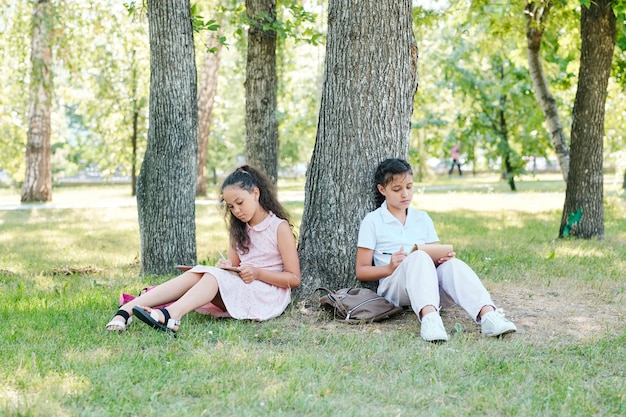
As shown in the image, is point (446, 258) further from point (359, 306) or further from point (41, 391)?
point (41, 391)

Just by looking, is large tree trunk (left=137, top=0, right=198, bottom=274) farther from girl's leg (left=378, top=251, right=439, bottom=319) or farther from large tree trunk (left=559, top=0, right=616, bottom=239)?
large tree trunk (left=559, top=0, right=616, bottom=239)

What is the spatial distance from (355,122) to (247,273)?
147 centimetres

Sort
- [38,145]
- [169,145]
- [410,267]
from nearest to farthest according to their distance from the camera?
[410,267]
[169,145]
[38,145]

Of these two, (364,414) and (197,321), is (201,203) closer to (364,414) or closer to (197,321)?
(197,321)

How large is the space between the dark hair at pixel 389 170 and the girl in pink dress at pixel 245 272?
75 cm

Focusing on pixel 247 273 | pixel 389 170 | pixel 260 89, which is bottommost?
pixel 247 273

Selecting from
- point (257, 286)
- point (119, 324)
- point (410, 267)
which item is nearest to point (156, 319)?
point (119, 324)

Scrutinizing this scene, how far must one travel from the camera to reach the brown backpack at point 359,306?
518 cm

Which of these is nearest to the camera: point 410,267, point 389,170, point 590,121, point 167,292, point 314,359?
point 314,359

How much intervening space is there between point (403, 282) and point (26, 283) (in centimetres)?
402

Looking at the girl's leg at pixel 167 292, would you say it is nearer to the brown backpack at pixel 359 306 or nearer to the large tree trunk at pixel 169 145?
the brown backpack at pixel 359 306

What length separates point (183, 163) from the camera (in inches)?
285

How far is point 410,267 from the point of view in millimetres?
4953

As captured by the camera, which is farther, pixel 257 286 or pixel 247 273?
pixel 257 286
